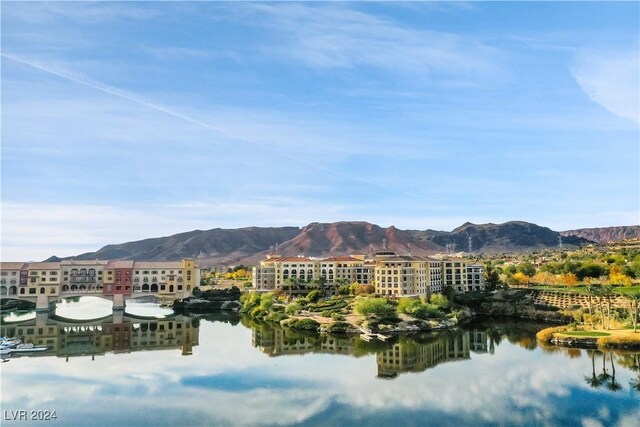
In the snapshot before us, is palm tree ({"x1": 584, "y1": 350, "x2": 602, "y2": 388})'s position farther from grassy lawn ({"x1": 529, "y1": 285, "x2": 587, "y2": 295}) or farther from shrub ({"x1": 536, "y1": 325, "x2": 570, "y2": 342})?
grassy lawn ({"x1": 529, "y1": 285, "x2": 587, "y2": 295})

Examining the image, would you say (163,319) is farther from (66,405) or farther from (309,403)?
(309,403)

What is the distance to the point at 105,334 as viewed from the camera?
175ft

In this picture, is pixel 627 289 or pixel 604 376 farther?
pixel 627 289

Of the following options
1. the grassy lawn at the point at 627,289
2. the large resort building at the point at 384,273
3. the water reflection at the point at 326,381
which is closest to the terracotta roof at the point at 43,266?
the water reflection at the point at 326,381

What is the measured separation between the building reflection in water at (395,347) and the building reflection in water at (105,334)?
7988 millimetres

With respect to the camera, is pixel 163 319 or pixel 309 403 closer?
pixel 309 403

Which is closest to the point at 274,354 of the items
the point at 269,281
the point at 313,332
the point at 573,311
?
the point at 313,332

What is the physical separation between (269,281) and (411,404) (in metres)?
57.2

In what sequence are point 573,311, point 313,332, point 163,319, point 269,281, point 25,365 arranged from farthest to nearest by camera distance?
point 269,281 → point 163,319 → point 573,311 → point 313,332 → point 25,365

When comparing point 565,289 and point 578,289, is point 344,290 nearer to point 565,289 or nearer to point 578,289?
point 565,289

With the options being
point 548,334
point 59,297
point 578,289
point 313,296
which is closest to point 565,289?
point 578,289

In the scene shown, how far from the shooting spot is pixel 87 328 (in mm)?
56906

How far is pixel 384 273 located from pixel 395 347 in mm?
24011

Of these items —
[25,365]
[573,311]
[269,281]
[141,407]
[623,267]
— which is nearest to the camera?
[141,407]
